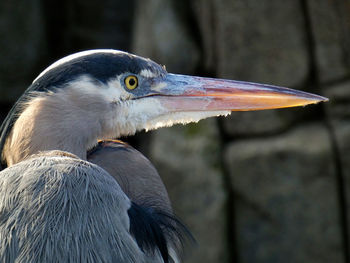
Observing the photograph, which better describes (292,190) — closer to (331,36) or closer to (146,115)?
(331,36)

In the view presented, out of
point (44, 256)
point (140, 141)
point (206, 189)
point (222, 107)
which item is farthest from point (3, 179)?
point (140, 141)

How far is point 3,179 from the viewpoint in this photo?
1.55m

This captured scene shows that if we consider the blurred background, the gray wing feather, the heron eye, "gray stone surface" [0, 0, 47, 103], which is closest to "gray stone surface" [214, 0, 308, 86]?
the blurred background

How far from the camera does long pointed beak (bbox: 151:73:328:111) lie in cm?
199

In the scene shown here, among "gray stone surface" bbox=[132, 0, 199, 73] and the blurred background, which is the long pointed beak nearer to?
the blurred background

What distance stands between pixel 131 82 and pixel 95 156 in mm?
282

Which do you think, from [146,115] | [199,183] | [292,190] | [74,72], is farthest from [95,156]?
[292,190]

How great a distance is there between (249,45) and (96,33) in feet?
5.53

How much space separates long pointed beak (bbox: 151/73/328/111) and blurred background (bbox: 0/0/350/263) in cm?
177

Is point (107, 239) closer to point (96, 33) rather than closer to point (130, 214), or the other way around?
point (130, 214)

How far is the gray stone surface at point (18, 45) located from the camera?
180 inches

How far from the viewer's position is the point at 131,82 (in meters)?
1.90

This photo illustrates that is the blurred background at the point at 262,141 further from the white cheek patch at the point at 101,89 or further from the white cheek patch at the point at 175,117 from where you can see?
the white cheek patch at the point at 101,89

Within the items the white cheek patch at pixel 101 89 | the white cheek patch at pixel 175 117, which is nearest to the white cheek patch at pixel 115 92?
the white cheek patch at pixel 101 89
